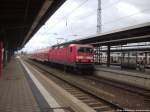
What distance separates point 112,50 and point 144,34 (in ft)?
52.9

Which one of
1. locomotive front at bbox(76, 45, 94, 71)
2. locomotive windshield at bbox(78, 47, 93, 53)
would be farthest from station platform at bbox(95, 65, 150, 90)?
locomotive windshield at bbox(78, 47, 93, 53)

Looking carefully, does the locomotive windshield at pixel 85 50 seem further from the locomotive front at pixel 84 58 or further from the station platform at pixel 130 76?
the station platform at pixel 130 76

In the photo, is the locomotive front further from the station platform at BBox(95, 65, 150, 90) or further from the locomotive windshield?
the station platform at BBox(95, 65, 150, 90)

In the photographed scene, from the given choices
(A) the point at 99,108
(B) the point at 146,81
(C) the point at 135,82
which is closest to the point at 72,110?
(A) the point at 99,108

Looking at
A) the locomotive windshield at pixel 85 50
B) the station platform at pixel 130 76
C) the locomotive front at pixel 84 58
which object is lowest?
the station platform at pixel 130 76

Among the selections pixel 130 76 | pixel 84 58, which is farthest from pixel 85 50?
pixel 130 76

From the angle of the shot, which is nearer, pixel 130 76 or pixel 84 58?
pixel 130 76

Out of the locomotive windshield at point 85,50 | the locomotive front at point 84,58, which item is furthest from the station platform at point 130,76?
the locomotive windshield at point 85,50

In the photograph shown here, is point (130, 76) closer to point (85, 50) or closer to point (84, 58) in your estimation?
point (84, 58)

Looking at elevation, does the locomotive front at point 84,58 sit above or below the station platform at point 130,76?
above

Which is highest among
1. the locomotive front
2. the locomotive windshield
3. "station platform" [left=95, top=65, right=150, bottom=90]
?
the locomotive windshield

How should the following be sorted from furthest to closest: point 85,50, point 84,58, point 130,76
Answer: point 85,50 → point 84,58 → point 130,76

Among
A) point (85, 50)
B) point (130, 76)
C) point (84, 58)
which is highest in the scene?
point (85, 50)

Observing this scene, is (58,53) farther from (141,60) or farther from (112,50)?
(141,60)
